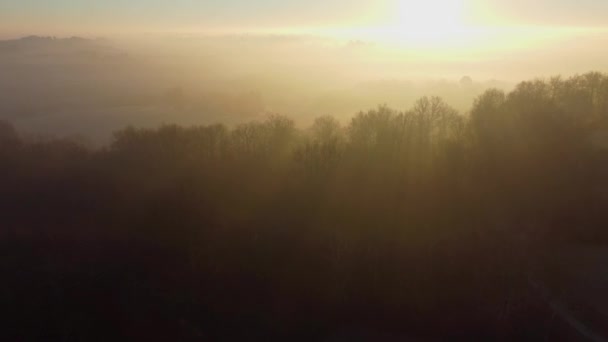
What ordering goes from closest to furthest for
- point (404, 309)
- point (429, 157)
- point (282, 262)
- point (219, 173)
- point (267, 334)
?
point (267, 334) < point (404, 309) < point (282, 262) < point (219, 173) < point (429, 157)

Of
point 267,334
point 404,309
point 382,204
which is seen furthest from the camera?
point 382,204

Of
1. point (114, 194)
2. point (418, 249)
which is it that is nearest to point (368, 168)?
point (418, 249)

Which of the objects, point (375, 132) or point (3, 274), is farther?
point (375, 132)

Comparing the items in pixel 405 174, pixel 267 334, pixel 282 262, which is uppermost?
pixel 405 174

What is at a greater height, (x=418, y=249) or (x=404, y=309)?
(x=418, y=249)

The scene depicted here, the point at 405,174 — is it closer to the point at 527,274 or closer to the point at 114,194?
the point at 527,274

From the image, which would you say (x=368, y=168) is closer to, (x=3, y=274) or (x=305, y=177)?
(x=305, y=177)

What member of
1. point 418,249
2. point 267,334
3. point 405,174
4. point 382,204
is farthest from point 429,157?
point 267,334
